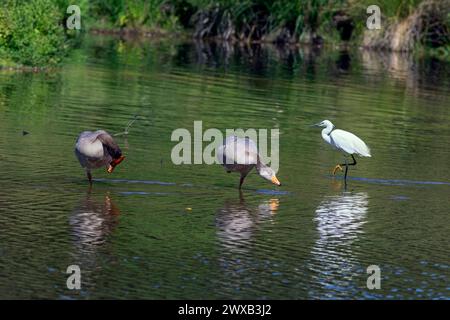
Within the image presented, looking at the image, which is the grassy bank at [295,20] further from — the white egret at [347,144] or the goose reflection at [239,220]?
the goose reflection at [239,220]

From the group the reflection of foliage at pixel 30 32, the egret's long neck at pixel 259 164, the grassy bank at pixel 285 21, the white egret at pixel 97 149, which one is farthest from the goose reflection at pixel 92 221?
the grassy bank at pixel 285 21

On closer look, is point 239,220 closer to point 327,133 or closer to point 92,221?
point 92,221

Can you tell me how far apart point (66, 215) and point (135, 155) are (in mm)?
4535

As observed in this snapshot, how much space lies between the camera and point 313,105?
28.7m

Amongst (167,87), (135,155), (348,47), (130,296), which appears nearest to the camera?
(130,296)

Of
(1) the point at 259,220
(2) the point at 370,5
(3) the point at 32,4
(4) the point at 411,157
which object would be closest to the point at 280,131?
(4) the point at 411,157

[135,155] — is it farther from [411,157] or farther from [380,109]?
[380,109]

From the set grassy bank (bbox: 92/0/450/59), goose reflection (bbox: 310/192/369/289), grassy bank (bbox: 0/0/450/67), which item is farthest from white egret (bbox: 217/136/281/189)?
grassy bank (bbox: 92/0/450/59)

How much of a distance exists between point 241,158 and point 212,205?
1.07m

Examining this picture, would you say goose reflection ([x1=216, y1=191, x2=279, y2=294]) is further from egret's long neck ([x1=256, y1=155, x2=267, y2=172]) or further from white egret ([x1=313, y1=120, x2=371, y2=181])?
white egret ([x1=313, y1=120, x2=371, y2=181])

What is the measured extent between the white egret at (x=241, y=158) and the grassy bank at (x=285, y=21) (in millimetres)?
28306

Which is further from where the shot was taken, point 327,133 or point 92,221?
point 327,133

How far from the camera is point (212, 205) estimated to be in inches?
607

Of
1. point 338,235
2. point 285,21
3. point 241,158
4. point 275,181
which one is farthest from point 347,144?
point 285,21
